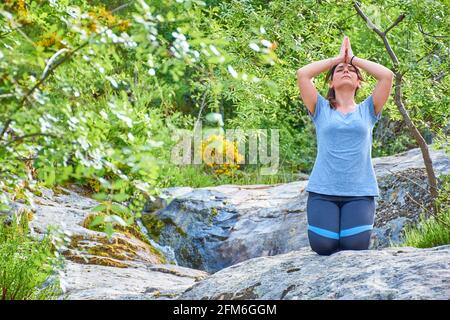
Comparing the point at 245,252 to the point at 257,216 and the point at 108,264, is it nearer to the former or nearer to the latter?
the point at 257,216

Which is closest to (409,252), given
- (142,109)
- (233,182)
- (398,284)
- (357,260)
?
(357,260)

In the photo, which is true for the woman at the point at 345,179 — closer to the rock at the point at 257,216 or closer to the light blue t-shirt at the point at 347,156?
the light blue t-shirt at the point at 347,156

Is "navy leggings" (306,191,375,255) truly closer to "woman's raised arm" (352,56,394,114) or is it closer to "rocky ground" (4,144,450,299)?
"rocky ground" (4,144,450,299)

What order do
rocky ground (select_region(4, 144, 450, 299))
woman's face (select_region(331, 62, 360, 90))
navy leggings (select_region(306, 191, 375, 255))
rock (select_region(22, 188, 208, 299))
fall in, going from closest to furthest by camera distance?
rocky ground (select_region(4, 144, 450, 299))
navy leggings (select_region(306, 191, 375, 255))
woman's face (select_region(331, 62, 360, 90))
rock (select_region(22, 188, 208, 299))

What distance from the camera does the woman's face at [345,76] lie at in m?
5.30

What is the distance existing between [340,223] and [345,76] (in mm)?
972

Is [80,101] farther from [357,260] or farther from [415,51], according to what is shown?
[415,51]

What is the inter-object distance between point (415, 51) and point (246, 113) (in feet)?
5.51

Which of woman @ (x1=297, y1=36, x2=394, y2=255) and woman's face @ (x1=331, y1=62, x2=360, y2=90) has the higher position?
woman's face @ (x1=331, y1=62, x2=360, y2=90)

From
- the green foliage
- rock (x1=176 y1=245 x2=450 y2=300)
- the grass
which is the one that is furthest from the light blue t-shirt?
the green foliage

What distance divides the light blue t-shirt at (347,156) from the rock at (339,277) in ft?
1.43

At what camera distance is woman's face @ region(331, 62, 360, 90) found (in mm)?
5297

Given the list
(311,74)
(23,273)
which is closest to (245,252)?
(23,273)

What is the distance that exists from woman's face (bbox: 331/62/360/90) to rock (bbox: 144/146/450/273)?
281 cm
